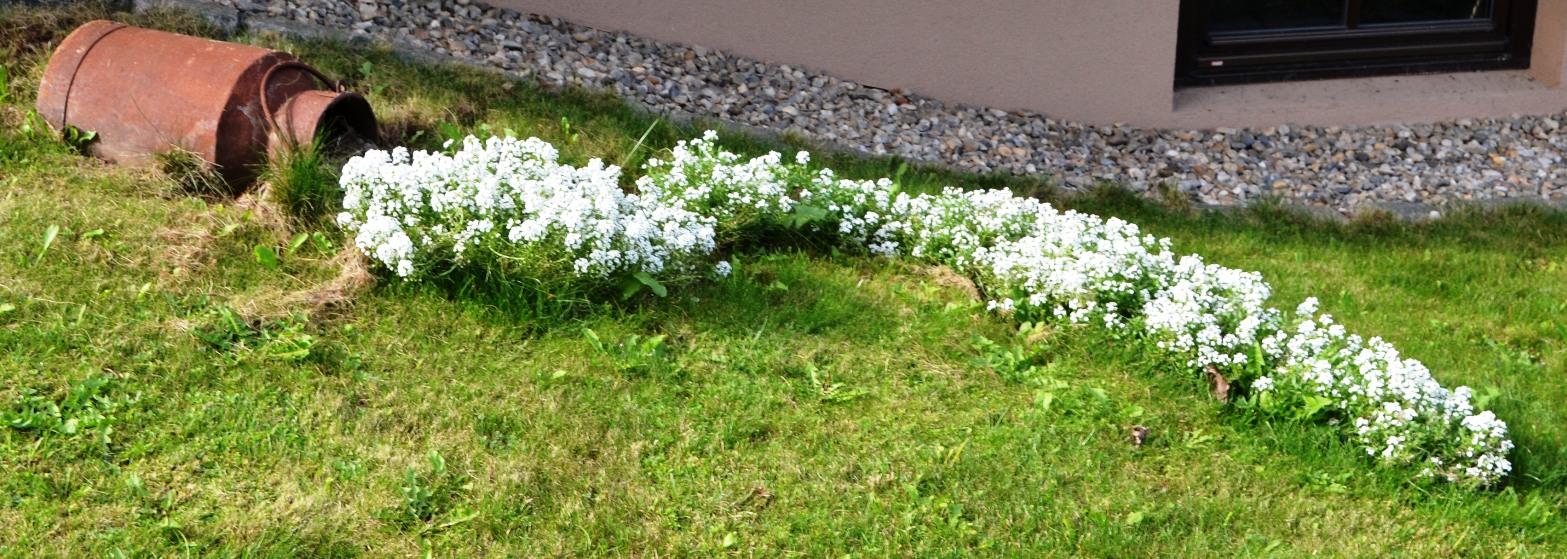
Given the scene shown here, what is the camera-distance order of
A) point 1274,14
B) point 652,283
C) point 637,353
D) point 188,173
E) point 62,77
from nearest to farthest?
1. point 637,353
2. point 652,283
3. point 188,173
4. point 62,77
5. point 1274,14

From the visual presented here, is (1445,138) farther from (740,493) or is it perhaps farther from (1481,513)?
(740,493)

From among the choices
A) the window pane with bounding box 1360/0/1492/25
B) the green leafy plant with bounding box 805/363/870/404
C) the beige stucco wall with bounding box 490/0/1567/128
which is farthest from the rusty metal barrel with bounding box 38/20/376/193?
the window pane with bounding box 1360/0/1492/25

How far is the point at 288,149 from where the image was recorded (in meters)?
4.99

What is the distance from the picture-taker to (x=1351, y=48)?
336 inches

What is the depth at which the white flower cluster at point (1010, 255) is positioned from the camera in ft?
14.1

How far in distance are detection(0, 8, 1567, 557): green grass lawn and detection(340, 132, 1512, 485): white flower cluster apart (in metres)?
0.11

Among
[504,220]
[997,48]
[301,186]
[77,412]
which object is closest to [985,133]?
[997,48]

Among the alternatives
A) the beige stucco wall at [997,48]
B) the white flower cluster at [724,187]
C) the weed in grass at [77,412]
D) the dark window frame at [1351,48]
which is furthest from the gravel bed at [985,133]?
the weed in grass at [77,412]

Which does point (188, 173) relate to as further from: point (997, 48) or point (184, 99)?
point (997, 48)

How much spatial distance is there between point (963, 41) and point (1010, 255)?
3049mm

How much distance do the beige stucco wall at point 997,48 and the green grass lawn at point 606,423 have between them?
266 centimetres

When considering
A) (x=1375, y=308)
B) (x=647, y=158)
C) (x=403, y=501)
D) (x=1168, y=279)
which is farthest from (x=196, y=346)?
(x=1375, y=308)

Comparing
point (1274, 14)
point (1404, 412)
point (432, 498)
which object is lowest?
point (432, 498)

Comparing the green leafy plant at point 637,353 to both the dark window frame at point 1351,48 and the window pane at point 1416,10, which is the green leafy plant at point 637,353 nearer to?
the dark window frame at point 1351,48
